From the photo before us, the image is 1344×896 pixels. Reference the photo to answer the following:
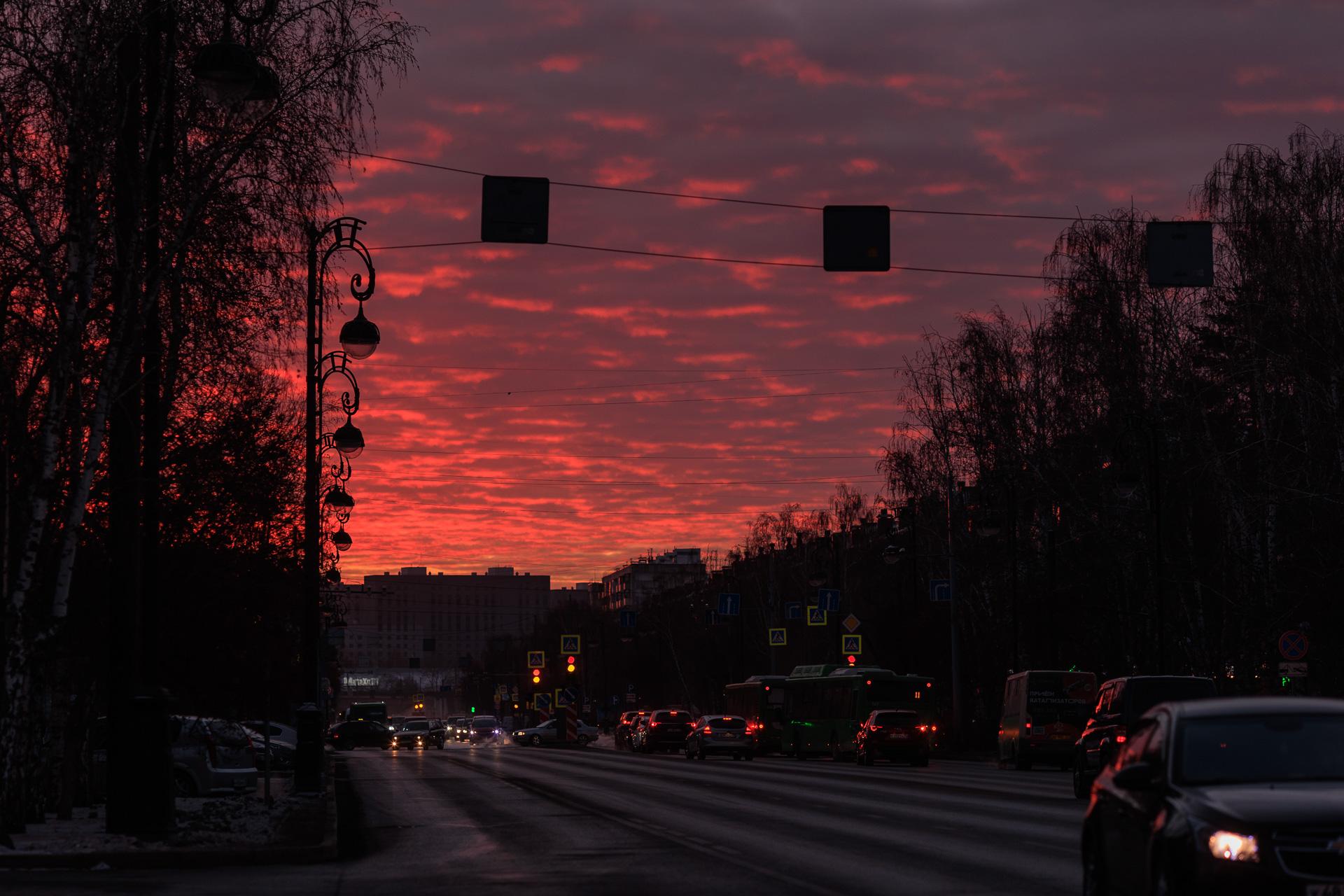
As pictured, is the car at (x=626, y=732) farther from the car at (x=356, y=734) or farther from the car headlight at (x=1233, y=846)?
the car headlight at (x=1233, y=846)

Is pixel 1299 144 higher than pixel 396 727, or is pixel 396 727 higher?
pixel 1299 144

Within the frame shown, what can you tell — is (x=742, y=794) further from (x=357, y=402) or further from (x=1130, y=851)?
(x=1130, y=851)

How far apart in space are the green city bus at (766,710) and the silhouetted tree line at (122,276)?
144 feet

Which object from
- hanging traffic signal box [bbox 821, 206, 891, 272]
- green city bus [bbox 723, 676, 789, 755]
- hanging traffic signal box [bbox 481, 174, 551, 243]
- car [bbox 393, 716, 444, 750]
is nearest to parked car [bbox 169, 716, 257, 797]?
hanging traffic signal box [bbox 481, 174, 551, 243]

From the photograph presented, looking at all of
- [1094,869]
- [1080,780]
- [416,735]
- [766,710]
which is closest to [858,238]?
[1080,780]

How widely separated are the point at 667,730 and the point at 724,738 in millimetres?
10438

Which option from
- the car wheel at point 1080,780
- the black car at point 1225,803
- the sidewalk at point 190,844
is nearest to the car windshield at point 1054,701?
the car wheel at point 1080,780

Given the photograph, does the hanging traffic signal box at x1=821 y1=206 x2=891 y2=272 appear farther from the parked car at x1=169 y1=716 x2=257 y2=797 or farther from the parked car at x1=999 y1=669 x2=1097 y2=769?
the parked car at x1=999 y1=669 x2=1097 y2=769

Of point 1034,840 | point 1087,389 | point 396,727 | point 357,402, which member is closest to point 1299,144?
point 1087,389

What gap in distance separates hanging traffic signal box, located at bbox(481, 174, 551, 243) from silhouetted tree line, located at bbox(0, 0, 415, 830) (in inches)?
149

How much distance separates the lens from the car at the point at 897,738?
5038 centimetres

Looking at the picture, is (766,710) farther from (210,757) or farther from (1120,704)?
(210,757)

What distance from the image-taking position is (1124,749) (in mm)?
11320

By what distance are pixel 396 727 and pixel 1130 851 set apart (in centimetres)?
9677
